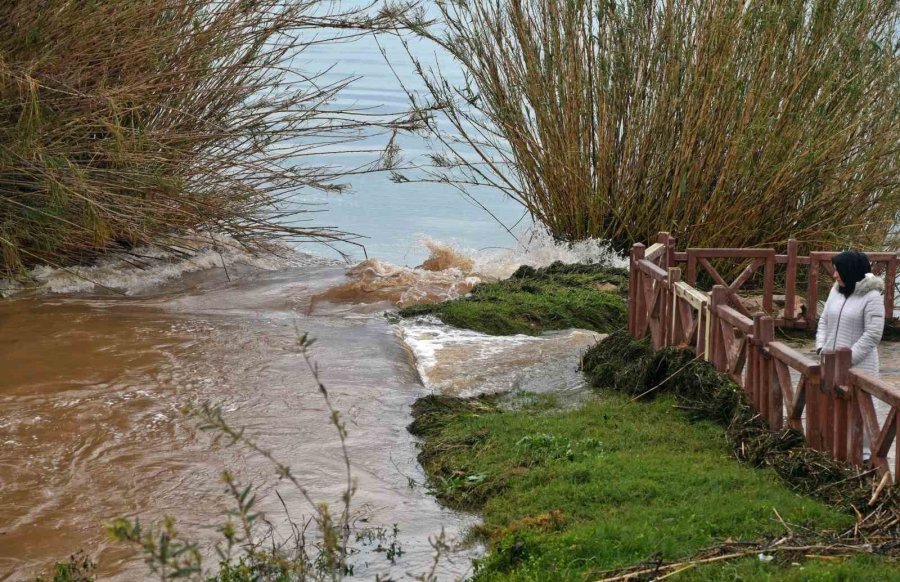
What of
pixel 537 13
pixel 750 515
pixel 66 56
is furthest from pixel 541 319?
pixel 750 515

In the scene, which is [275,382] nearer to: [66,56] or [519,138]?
[66,56]

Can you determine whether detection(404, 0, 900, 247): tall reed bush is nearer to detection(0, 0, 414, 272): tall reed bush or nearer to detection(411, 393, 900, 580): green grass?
detection(0, 0, 414, 272): tall reed bush

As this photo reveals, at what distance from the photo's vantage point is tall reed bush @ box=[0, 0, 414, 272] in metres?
11.9

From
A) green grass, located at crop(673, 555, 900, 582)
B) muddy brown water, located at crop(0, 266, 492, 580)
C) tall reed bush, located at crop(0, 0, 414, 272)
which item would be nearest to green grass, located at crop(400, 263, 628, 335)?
muddy brown water, located at crop(0, 266, 492, 580)

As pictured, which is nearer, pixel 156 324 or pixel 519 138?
pixel 156 324

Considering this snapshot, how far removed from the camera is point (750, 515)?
20.5 feet

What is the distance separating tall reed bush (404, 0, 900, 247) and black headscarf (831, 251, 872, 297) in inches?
280

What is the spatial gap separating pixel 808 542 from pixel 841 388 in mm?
1435

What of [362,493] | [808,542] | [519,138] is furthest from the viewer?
[519,138]

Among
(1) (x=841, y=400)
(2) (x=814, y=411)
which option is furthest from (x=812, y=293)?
(1) (x=841, y=400)

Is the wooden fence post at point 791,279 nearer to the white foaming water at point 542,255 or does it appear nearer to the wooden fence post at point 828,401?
the white foaming water at point 542,255

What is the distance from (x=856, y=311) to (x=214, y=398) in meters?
5.60

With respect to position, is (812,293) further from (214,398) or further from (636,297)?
(214,398)

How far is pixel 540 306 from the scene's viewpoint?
1391 centimetres
